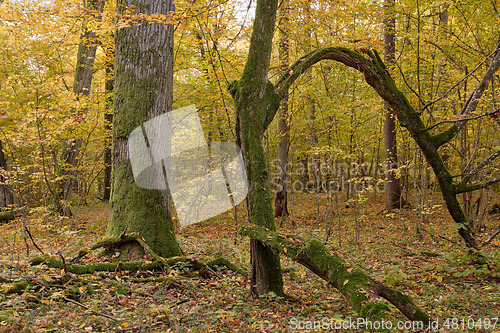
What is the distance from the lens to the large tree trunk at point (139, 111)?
4.45m

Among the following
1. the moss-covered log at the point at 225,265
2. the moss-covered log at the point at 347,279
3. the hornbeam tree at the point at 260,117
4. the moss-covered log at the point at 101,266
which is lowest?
the moss-covered log at the point at 225,265

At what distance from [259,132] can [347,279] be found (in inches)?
71.9

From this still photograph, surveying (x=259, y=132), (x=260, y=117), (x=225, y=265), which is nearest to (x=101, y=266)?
(x=225, y=265)

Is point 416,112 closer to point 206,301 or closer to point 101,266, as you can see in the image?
point 206,301

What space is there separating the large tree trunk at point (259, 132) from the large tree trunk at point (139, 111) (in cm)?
170

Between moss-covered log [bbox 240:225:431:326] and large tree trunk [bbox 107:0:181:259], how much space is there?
1833mm

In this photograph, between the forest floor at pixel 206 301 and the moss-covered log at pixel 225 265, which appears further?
the moss-covered log at pixel 225 265

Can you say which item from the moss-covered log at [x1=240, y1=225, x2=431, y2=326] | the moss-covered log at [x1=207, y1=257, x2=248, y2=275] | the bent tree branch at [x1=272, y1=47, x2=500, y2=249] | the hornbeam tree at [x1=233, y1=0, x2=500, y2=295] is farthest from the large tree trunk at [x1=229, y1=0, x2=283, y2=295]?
the bent tree branch at [x1=272, y1=47, x2=500, y2=249]

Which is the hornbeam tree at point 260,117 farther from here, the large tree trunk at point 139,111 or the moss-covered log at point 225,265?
the large tree trunk at point 139,111

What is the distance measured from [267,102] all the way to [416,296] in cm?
337

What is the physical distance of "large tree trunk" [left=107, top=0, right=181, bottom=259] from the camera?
14.6 feet

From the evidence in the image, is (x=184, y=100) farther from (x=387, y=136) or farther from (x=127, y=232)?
(x=387, y=136)

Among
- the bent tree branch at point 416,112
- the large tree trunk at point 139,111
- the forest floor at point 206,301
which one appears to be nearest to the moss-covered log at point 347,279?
the forest floor at point 206,301

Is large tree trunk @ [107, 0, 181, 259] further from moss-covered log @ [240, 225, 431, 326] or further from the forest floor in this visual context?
moss-covered log @ [240, 225, 431, 326]
